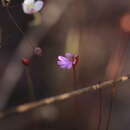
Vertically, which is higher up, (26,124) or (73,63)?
(73,63)

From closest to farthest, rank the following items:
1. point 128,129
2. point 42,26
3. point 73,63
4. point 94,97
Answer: point 73,63
point 128,129
point 94,97
point 42,26

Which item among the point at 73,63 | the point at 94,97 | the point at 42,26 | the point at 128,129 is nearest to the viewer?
the point at 73,63

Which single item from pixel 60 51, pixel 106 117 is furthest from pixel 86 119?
pixel 60 51

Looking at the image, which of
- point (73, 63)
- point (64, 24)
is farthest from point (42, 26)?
point (73, 63)

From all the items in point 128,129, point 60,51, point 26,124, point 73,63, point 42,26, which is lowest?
point 128,129

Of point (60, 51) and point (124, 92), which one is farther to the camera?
point (60, 51)

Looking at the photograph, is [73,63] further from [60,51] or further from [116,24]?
[116,24]

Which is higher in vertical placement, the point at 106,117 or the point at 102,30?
the point at 102,30

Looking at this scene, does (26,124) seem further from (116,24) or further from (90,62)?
(116,24)

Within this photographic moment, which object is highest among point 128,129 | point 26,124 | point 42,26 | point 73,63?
point 42,26
